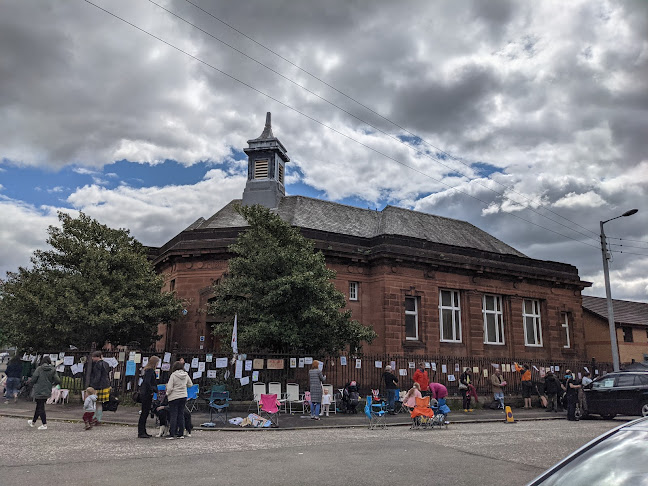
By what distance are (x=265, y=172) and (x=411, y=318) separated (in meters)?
12.8

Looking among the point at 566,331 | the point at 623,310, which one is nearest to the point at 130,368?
the point at 566,331

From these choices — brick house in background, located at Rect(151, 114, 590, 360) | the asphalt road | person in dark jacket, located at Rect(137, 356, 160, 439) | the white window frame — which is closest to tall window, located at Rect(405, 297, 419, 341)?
brick house in background, located at Rect(151, 114, 590, 360)

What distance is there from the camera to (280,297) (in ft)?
60.3

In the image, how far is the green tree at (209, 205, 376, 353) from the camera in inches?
722

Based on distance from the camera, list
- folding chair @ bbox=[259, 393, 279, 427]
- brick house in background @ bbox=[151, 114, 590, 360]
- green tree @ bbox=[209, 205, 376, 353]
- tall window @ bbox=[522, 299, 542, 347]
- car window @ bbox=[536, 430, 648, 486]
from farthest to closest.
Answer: tall window @ bbox=[522, 299, 542, 347] → brick house in background @ bbox=[151, 114, 590, 360] → green tree @ bbox=[209, 205, 376, 353] → folding chair @ bbox=[259, 393, 279, 427] → car window @ bbox=[536, 430, 648, 486]

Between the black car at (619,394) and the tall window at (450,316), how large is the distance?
885 centimetres

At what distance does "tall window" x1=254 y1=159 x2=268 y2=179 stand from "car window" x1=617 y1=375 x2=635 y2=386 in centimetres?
2137

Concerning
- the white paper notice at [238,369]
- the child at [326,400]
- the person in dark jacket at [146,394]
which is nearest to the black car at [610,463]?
the person in dark jacket at [146,394]

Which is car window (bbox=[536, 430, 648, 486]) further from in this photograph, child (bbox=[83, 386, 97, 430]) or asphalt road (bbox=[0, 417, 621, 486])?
child (bbox=[83, 386, 97, 430])

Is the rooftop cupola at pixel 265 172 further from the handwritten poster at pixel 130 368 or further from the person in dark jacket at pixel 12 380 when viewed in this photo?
the person in dark jacket at pixel 12 380

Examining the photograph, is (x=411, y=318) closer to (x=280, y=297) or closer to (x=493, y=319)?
(x=493, y=319)

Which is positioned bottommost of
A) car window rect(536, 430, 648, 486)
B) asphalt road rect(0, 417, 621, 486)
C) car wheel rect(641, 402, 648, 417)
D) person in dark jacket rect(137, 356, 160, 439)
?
asphalt road rect(0, 417, 621, 486)

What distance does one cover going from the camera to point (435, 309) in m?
26.2

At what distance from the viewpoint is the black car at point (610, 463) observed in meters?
2.24
